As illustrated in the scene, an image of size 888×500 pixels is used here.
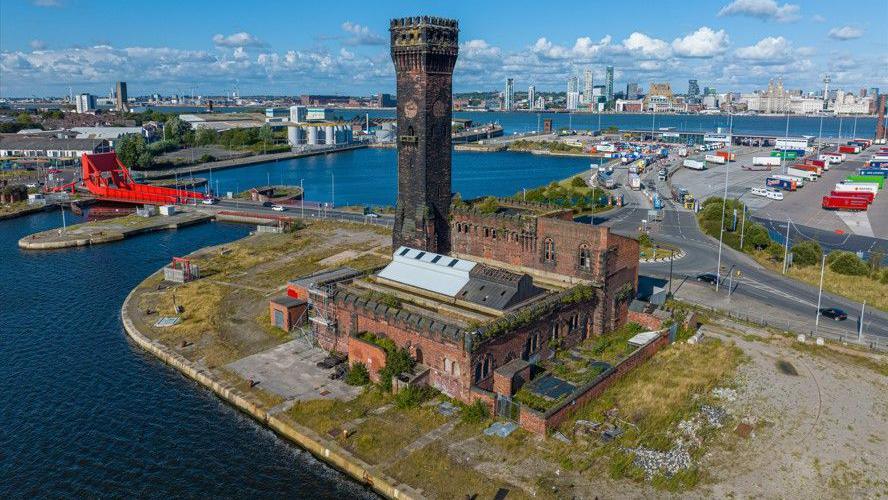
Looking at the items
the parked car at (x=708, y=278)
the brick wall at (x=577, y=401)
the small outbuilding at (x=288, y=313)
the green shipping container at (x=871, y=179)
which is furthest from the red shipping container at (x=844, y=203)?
the small outbuilding at (x=288, y=313)

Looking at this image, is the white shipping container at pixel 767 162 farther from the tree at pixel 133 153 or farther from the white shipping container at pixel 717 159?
the tree at pixel 133 153

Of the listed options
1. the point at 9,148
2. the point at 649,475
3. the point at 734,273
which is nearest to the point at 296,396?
the point at 649,475

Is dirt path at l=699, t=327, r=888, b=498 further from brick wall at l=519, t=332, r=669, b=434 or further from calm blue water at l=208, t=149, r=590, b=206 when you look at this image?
calm blue water at l=208, t=149, r=590, b=206

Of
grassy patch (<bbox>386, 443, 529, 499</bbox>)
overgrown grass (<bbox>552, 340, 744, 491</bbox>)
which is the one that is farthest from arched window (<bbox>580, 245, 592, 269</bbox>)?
grassy patch (<bbox>386, 443, 529, 499</bbox>)

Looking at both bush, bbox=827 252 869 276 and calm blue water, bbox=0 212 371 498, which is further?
bush, bbox=827 252 869 276

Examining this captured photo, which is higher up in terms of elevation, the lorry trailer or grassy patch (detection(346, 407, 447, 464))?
the lorry trailer

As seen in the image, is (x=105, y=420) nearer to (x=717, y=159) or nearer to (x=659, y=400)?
(x=659, y=400)
